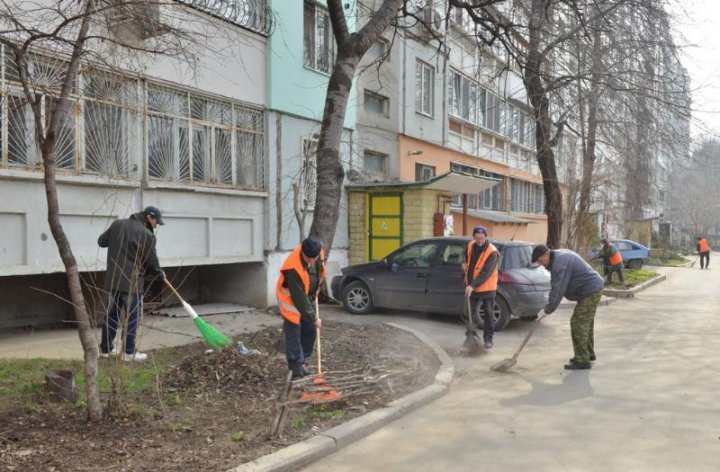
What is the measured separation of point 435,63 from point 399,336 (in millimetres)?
12225

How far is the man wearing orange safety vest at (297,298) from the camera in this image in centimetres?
535

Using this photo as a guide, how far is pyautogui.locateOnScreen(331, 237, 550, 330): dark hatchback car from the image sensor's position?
30.1ft

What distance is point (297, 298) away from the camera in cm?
536

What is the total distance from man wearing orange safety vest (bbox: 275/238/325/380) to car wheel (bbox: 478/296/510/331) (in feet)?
14.5

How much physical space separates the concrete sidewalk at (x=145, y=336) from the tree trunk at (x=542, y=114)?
7.17 metres

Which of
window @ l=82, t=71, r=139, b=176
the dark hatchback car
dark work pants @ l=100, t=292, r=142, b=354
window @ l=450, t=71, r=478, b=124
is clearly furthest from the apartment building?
window @ l=450, t=71, r=478, b=124

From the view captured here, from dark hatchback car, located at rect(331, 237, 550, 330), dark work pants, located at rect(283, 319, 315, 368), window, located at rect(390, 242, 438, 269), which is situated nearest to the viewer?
dark work pants, located at rect(283, 319, 315, 368)

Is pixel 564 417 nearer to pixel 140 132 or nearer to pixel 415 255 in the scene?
pixel 415 255

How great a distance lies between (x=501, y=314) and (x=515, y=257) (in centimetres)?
97

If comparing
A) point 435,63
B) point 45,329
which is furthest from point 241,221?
point 435,63

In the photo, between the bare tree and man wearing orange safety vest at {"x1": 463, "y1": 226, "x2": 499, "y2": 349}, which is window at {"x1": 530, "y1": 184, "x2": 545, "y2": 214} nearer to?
man wearing orange safety vest at {"x1": 463, "y1": 226, "x2": 499, "y2": 349}

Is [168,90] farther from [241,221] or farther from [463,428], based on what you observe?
[463,428]

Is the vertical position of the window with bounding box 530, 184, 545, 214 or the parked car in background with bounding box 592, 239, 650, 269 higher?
the window with bounding box 530, 184, 545, 214

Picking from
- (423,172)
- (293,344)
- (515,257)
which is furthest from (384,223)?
(293,344)
